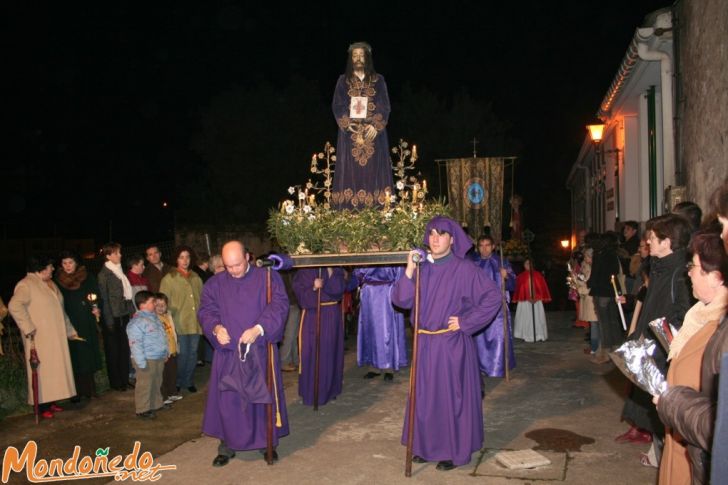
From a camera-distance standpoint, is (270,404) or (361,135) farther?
(361,135)

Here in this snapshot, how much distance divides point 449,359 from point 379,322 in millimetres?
3896

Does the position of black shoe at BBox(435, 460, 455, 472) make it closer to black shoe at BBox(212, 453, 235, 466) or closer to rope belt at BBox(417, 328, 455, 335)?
rope belt at BBox(417, 328, 455, 335)

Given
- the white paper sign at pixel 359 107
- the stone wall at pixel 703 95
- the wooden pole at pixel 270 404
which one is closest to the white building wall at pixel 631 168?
the stone wall at pixel 703 95

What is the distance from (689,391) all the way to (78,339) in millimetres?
7473

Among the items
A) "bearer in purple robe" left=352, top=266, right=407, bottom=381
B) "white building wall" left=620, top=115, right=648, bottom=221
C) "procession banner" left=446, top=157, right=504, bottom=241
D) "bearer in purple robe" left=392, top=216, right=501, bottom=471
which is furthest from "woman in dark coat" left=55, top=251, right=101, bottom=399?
"procession banner" left=446, top=157, right=504, bottom=241

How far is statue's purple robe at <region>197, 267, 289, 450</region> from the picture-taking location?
5871mm

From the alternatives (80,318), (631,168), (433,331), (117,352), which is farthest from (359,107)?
(631,168)

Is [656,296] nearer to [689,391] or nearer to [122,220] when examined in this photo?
[689,391]

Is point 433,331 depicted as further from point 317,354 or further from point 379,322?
point 379,322

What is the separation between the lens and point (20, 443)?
6.75m

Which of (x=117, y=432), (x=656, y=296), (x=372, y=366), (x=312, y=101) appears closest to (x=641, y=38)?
(x=656, y=296)

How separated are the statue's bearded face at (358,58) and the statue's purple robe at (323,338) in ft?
8.72

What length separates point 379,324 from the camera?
31.3ft

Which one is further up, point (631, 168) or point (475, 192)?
point (631, 168)
